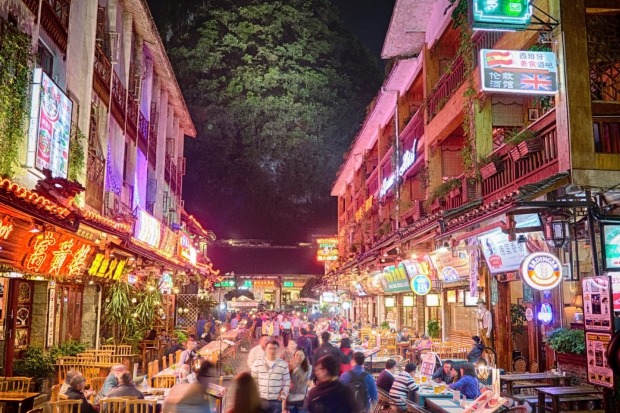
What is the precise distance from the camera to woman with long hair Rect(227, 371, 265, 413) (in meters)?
6.33

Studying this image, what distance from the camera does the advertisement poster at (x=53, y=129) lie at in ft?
37.3

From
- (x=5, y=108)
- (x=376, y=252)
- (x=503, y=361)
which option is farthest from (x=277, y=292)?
(x=5, y=108)

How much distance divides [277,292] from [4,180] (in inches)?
2182

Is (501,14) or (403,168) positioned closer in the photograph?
(501,14)

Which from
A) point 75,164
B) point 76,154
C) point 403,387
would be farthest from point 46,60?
point 403,387

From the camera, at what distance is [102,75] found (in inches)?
651

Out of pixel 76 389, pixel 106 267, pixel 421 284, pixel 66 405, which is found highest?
pixel 106 267

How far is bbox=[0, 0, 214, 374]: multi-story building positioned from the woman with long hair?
4.04 metres

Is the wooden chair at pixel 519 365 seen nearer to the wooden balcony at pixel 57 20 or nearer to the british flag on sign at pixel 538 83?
the british flag on sign at pixel 538 83

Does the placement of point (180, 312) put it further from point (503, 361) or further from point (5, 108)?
point (5, 108)

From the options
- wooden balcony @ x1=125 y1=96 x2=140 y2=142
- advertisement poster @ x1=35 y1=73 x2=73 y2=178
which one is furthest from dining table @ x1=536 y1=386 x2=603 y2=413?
wooden balcony @ x1=125 y1=96 x2=140 y2=142

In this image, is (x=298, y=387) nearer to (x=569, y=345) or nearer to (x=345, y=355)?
(x=345, y=355)

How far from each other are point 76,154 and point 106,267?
2995 millimetres

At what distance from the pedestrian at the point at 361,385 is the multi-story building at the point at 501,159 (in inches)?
130
